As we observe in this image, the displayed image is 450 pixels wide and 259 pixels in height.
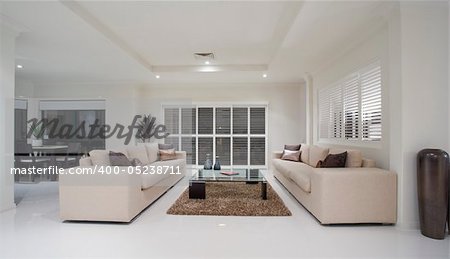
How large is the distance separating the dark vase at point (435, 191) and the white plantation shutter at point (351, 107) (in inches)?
60.3

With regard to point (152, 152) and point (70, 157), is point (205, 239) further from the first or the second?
point (70, 157)

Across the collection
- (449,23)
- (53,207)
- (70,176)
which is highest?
(449,23)

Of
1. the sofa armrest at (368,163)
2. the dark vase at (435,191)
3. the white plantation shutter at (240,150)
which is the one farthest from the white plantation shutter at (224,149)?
the dark vase at (435,191)

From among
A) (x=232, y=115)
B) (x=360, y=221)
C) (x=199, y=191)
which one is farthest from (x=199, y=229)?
(x=232, y=115)

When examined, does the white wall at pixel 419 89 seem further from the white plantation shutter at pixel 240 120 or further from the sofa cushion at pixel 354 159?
the white plantation shutter at pixel 240 120

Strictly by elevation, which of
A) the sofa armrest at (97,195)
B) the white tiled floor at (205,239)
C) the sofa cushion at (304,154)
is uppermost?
the sofa cushion at (304,154)

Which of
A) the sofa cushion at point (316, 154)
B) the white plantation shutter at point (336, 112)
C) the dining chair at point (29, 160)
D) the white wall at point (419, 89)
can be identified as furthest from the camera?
the dining chair at point (29, 160)

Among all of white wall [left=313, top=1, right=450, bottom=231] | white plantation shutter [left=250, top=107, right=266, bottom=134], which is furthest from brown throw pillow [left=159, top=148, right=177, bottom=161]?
white wall [left=313, top=1, right=450, bottom=231]

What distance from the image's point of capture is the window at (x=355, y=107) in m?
3.59

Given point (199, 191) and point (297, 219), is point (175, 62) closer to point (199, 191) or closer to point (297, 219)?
point (199, 191)

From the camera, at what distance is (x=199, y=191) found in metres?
4.05

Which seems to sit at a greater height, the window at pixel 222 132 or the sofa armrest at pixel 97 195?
the window at pixel 222 132

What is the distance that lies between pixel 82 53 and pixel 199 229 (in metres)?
3.84

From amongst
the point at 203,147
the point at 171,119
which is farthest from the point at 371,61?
the point at 171,119
